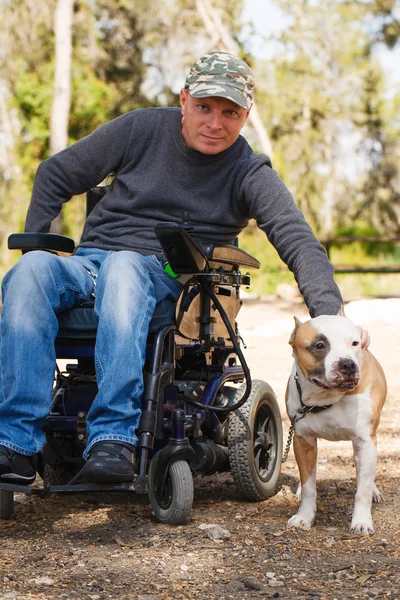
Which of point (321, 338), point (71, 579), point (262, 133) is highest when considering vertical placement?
point (262, 133)

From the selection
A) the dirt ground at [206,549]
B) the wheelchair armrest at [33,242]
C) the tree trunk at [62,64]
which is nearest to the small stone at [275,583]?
A: the dirt ground at [206,549]

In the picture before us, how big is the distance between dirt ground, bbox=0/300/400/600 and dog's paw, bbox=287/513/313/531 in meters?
0.04

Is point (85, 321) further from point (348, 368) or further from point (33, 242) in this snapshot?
point (348, 368)

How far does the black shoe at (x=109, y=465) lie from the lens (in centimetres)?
280

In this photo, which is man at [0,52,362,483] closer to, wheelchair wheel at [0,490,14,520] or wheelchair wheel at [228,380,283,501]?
wheelchair wheel at [0,490,14,520]

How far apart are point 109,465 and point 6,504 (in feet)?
2.36

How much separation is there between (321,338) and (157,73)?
75.0ft

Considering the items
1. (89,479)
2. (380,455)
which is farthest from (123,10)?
(89,479)

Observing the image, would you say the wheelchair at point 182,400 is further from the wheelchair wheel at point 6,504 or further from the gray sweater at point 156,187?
the gray sweater at point 156,187

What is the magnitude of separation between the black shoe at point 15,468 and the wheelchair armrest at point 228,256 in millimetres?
1005

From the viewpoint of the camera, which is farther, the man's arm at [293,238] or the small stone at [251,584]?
the man's arm at [293,238]

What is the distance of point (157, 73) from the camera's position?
981 inches

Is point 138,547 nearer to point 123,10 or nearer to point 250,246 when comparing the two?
point 250,246

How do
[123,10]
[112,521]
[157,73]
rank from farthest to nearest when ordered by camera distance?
[157,73]
[123,10]
[112,521]
